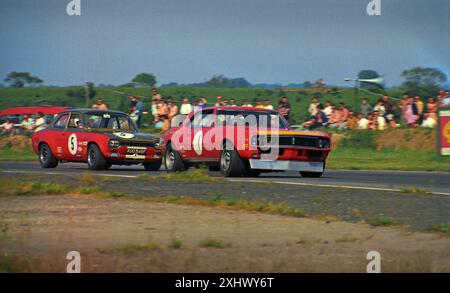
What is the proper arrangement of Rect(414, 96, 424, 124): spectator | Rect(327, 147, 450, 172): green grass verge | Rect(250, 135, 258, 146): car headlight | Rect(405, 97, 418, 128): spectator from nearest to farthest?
Rect(250, 135, 258, 146): car headlight
Rect(327, 147, 450, 172): green grass verge
Rect(414, 96, 424, 124): spectator
Rect(405, 97, 418, 128): spectator

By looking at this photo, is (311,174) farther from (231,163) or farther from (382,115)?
(382,115)

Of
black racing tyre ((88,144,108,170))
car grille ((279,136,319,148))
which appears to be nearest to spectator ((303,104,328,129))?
black racing tyre ((88,144,108,170))

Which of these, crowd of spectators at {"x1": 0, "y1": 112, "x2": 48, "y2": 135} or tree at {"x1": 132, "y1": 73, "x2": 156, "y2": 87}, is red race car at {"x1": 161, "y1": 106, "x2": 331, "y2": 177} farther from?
tree at {"x1": 132, "y1": 73, "x2": 156, "y2": 87}

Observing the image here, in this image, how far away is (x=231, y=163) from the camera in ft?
55.6

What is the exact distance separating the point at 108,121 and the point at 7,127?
15857 mm

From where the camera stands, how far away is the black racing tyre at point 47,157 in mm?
21331

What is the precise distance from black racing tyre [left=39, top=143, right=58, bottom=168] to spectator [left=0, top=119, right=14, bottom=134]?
1382 centimetres

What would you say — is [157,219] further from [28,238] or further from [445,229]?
[445,229]

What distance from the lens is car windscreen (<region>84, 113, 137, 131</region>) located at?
67.5 feet

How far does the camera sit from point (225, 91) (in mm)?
68312

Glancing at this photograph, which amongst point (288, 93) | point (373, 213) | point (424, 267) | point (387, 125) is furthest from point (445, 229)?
point (288, 93)

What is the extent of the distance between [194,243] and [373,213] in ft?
10.8

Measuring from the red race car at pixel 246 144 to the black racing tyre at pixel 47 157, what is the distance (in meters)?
3.96

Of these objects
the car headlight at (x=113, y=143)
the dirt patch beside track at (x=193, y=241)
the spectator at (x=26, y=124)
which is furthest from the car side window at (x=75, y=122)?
the spectator at (x=26, y=124)
